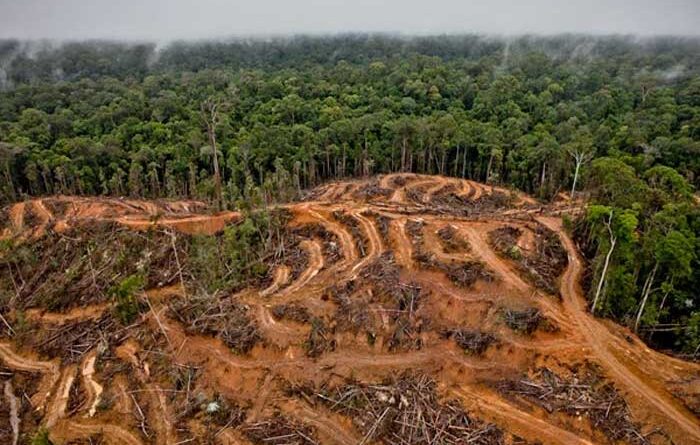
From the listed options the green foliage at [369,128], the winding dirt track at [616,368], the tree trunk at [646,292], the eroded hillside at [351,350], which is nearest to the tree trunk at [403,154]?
the green foliage at [369,128]

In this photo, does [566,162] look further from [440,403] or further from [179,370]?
[179,370]

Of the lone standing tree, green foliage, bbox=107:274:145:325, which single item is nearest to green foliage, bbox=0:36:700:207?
the lone standing tree

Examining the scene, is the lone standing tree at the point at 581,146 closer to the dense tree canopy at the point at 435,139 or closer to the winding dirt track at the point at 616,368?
the dense tree canopy at the point at 435,139

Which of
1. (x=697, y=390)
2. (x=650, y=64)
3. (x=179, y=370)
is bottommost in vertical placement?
(x=179, y=370)

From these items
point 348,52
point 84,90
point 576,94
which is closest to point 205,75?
point 84,90

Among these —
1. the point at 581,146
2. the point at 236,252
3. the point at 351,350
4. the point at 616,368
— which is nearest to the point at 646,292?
the point at 616,368

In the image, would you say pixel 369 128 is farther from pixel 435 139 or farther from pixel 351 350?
pixel 351 350
